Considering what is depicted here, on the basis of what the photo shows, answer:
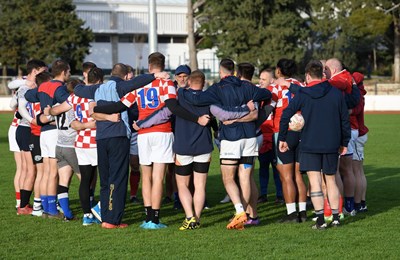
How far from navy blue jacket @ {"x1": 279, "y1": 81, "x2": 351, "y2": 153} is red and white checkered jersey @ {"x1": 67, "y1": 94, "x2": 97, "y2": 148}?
8.25 feet

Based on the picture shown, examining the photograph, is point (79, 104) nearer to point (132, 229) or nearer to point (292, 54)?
point (132, 229)

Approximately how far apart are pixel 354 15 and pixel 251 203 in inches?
1785

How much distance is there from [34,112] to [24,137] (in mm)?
581

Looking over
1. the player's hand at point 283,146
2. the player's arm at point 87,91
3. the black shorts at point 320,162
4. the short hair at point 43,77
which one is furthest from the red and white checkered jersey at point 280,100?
the short hair at point 43,77

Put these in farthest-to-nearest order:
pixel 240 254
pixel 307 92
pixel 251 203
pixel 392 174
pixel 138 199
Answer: pixel 392 174
pixel 138 199
pixel 251 203
pixel 307 92
pixel 240 254

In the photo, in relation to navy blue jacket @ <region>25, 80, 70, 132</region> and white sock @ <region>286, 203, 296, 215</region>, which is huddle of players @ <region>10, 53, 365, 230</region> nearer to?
navy blue jacket @ <region>25, 80, 70, 132</region>

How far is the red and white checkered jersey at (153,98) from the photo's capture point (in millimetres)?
9797

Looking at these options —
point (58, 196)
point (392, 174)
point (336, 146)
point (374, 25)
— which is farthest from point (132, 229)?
point (374, 25)

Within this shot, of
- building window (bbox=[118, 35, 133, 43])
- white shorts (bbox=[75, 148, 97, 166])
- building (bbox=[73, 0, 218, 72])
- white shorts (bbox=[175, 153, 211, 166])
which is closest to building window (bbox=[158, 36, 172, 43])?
building (bbox=[73, 0, 218, 72])

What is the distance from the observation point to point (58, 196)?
10.8m

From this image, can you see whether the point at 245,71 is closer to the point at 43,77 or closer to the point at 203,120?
the point at 203,120

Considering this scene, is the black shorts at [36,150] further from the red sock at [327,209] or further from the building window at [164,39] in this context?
the building window at [164,39]

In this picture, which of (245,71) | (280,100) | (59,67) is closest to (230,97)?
(245,71)

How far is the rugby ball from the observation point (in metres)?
9.62
